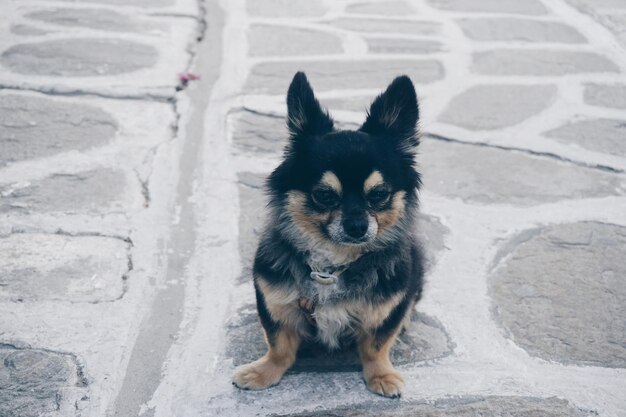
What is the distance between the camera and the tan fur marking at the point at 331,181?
2805 millimetres

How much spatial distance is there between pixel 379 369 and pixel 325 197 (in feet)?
2.46

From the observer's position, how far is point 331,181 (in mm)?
2809

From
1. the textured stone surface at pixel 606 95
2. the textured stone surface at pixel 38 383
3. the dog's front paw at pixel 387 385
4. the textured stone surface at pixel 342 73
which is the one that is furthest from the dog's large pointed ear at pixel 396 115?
the textured stone surface at pixel 606 95

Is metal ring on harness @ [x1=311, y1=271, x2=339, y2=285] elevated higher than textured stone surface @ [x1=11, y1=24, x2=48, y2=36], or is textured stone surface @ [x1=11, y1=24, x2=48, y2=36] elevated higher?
textured stone surface @ [x1=11, y1=24, x2=48, y2=36]

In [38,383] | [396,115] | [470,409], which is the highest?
[396,115]

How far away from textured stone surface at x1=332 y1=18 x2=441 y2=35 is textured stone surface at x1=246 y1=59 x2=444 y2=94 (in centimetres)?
81

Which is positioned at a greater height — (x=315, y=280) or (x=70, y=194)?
(x=315, y=280)

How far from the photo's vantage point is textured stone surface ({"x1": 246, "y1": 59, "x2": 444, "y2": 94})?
550 centimetres

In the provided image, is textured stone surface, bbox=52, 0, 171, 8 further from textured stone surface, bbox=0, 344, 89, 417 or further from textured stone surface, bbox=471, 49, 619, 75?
textured stone surface, bbox=0, 344, 89, 417

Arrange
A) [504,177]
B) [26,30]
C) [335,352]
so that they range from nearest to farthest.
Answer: [335,352], [504,177], [26,30]

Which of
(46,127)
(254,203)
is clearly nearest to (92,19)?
(46,127)

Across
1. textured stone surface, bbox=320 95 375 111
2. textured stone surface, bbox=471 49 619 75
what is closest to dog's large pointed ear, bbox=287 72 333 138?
textured stone surface, bbox=320 95 375 111

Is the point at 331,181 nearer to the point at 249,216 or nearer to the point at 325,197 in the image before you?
the point at 325,197

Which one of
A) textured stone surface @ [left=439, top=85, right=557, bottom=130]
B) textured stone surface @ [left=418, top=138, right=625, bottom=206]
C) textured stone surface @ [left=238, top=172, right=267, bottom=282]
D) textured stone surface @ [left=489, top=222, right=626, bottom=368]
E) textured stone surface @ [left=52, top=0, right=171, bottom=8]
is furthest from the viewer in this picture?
textured stone surface @ [left=52, top=0, right=171, bottom=8]
